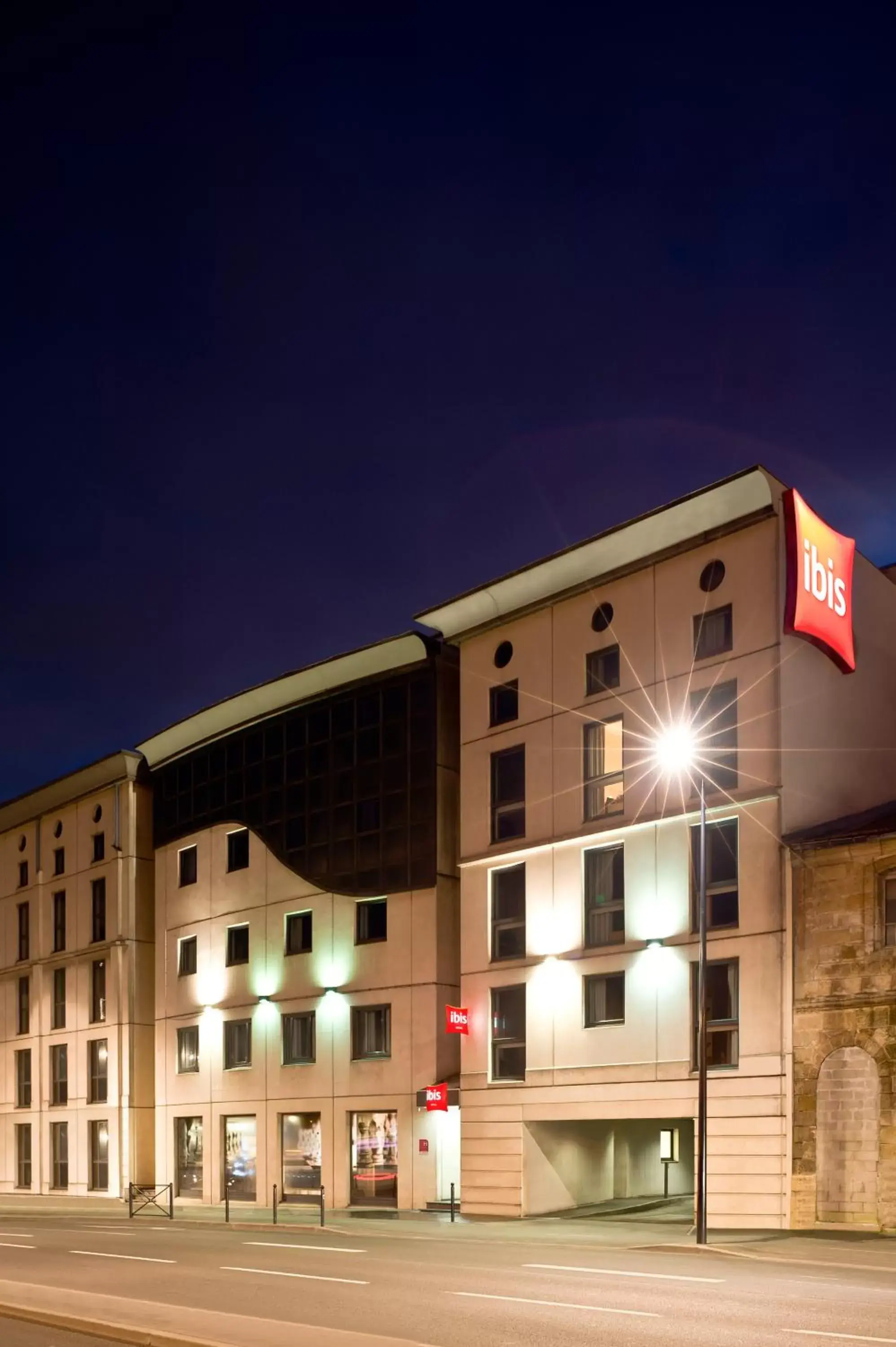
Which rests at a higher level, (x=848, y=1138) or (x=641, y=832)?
(x=641, y=832)

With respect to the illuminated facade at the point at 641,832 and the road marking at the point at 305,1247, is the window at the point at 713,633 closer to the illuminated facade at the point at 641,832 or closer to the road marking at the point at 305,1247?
the illuminated facade at the point at 641,832

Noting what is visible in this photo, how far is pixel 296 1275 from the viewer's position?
21.2 meters

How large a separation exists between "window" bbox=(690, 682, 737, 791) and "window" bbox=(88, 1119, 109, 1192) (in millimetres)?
31548

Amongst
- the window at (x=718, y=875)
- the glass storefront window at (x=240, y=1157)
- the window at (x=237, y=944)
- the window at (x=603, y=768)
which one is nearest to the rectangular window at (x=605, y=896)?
the window at (x=603, y=768)

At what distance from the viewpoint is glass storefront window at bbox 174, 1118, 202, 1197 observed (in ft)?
162

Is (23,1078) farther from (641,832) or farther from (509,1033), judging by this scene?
(641,832)

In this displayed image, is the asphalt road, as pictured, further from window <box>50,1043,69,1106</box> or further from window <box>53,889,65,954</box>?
window <box>53,889,65,954</box>

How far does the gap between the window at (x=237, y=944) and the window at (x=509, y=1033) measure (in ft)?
42.1

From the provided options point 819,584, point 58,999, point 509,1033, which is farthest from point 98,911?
point 819,584

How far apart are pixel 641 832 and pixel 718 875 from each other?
8.15 feet

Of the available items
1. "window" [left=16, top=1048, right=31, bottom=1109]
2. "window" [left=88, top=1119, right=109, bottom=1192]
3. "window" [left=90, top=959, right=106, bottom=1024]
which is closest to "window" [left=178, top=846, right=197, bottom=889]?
"window" [left=90, top=959, right=106, bottom=1024]

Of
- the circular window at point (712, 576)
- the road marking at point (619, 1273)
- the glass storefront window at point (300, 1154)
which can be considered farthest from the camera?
the glass storefront window at point (300, 1154)

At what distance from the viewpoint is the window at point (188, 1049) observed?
50375 millimetres

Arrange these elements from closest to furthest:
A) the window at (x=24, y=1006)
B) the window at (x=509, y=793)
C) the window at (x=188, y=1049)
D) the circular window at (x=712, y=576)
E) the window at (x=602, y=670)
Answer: the circular window at (x=712, y=576)
the window at (x=602, y=670)
the window at (x=509, y=793)
the window at (x=188, y=1049)
the window at (x=24, y=1006)
